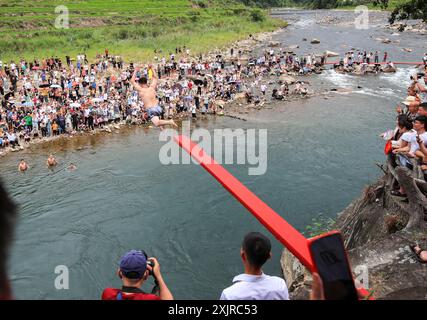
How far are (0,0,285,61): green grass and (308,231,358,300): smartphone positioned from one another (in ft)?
135

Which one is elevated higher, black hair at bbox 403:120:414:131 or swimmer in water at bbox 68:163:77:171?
black hair at bbox 403:120:414:131

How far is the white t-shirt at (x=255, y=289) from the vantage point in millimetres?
3367

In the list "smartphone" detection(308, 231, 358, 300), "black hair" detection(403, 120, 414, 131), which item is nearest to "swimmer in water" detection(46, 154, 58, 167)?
"black hair" detection(403, 120, 414, 131)

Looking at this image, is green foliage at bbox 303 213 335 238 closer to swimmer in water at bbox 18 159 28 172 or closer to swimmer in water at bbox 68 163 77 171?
swimmer in water at bbox 68 163 77 171

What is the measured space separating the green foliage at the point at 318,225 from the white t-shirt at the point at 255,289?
12.2 metres

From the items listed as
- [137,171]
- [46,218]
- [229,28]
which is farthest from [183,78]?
[229,28]

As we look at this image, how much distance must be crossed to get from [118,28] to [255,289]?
186ft

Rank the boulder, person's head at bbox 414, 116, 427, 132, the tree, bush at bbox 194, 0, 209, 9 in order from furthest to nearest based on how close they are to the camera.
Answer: bush at bbox 194, 0, 209, 9 < the boulder < the tree < person's head at bbox 414, 116, 427, 132

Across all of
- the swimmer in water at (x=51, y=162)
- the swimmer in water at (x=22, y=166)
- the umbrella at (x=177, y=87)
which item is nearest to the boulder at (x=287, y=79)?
the umbrella at (x=177, y=87)

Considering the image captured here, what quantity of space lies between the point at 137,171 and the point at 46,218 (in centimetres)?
572

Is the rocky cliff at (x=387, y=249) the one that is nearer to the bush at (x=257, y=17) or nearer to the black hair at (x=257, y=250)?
the black hair at (x=257, y=250)

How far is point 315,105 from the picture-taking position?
32.3m

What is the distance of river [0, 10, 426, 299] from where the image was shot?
14914mm

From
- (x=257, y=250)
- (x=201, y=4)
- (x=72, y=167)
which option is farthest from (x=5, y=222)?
(x=201, y=4)
